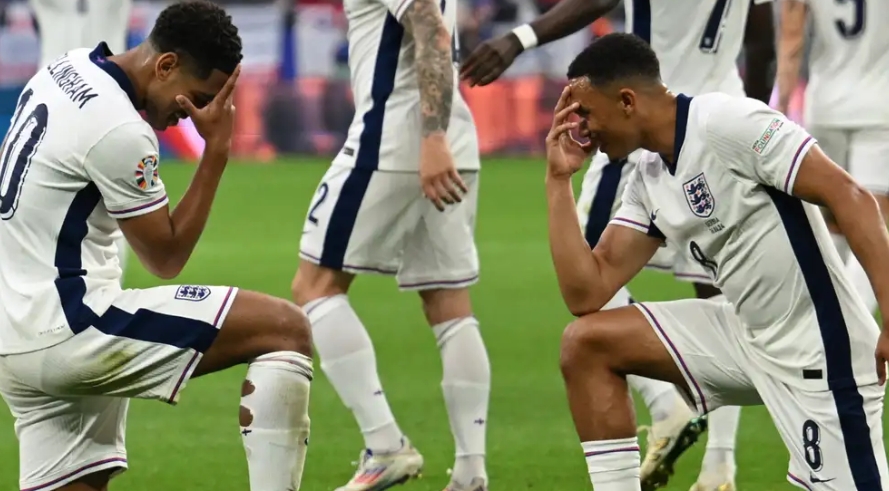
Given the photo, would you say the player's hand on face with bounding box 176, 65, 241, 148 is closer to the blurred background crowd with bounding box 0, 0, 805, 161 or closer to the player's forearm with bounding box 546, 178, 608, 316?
the player's forearm with bounding box 546, 178, 608, 316

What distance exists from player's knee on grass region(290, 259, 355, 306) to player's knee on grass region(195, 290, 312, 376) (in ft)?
4.70

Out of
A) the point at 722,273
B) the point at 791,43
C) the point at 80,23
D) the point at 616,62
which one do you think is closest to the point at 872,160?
the point at 791,43

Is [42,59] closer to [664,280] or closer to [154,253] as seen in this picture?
[154,253]

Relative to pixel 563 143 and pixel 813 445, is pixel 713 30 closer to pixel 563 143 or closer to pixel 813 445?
pixel 563 143

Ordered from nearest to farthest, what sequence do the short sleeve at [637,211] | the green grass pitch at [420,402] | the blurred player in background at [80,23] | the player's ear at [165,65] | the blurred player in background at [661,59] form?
the player's ear at [165,65]
the short sleeve at [637,211]
the blurred player in background at [661,59]
the green grass pitch at [420,402]
the blurred player in background at [80,23]

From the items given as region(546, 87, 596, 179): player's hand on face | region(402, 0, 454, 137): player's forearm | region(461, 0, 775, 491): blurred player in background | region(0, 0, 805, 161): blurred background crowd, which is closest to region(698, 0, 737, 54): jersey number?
region(461, 0, 775, 491): blurred player in background

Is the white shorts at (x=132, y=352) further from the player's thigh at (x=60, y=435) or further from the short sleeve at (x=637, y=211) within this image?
the short sleeve at (x=637, y=211)

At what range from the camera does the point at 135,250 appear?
434 cm

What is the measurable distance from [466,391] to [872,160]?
2687 mm

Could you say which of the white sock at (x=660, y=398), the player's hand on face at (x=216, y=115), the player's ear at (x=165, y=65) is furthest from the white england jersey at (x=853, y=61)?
the player's ear at (x=165, y=65)

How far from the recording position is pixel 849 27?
739 centimetres

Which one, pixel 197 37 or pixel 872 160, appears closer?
pixel 197 37

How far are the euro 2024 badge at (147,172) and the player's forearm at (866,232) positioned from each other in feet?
6.11

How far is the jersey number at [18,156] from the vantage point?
432 cm
